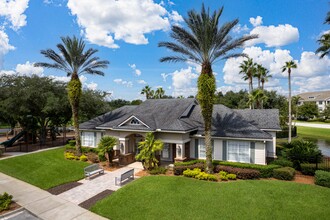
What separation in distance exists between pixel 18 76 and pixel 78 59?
13.2 metres

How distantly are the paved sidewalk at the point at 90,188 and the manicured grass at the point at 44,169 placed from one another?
160cm

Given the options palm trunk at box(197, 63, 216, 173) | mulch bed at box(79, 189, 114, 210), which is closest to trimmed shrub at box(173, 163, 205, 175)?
palm trunk at box(197, 63, 216, 173)

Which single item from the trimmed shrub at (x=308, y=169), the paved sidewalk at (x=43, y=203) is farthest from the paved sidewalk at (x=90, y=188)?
the trimmed shrub at (x=308, y=169)

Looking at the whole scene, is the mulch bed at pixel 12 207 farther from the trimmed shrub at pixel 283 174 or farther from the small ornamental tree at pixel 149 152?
the trimmed shrub at pixel 283 174

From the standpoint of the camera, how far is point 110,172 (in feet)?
62.1

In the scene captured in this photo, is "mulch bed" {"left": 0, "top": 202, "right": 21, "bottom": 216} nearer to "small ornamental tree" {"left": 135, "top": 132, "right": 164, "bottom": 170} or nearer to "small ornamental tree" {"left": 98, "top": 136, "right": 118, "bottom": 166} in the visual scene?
"small ornamental tree" {"left": 98, "top": 136, "right": 118, "bottom": 166}

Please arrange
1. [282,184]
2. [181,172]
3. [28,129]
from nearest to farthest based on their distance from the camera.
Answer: [282,184], [181,172], [28,129]

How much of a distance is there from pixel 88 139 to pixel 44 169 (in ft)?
27.3

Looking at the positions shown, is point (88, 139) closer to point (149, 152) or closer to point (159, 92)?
point (149, 152)

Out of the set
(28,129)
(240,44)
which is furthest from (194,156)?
(28,129)

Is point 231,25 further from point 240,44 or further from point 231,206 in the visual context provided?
point 231,206

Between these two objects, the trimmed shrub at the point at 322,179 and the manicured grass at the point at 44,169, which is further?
the manicured grass at the point at 44,169

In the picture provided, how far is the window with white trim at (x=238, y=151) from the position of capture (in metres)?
18.8

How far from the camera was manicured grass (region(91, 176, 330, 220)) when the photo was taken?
10.9 m
